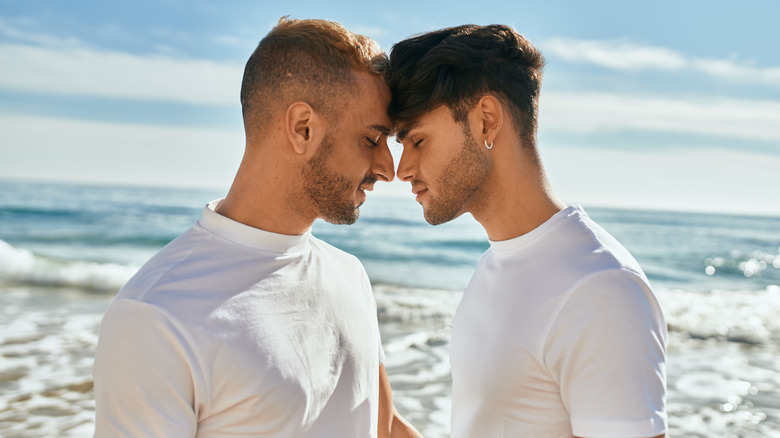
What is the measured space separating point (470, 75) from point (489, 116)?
153 mm

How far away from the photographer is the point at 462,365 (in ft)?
7.11

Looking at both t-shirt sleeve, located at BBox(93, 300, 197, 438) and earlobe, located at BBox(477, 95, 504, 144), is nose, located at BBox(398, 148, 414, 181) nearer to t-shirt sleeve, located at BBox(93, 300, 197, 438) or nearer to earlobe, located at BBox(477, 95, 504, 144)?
earlobe, located at BBox(477, 95, 504, 144)

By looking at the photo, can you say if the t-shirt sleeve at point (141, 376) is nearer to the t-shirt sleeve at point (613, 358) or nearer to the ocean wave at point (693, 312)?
the t-shirt sleeve at point (613, 358)

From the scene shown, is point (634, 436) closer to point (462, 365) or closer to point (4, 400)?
point (462, 365)

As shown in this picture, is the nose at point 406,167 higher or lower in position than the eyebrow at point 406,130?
lower

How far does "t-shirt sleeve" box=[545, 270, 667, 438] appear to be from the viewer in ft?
5.57

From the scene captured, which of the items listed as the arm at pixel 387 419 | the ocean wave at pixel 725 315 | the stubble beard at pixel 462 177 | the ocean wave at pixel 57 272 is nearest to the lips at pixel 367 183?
the stubble beard at pixel 462 177

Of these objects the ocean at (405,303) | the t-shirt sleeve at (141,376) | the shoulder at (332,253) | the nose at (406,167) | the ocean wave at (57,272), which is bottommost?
the ocean wave at (57,272)

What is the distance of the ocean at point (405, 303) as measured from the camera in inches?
213

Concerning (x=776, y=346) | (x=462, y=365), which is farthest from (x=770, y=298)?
(x=462, y=365)

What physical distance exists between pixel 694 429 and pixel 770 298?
907cm

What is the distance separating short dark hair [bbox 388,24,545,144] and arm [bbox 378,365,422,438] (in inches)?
40.8

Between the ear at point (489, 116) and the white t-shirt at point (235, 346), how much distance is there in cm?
70

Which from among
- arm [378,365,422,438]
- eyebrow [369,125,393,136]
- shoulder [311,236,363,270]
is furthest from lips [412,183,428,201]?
arm [378,365,422,438]
